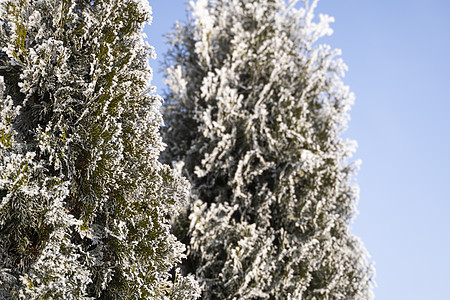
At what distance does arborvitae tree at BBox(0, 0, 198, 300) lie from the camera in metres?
3.25

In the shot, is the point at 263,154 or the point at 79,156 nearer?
the point at 79,156

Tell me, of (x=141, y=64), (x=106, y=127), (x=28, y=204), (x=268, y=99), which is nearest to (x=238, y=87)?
(x=268, y=99)

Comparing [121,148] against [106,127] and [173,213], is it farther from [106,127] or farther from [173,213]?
[173,213]

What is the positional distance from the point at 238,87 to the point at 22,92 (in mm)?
4560

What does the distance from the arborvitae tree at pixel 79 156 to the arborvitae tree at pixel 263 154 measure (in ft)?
7.93

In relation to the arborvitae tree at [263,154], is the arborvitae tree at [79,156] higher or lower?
lower

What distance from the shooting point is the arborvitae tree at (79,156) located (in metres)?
3.25

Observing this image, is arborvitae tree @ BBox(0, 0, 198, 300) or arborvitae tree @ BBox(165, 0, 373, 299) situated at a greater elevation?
arborvitae tree @ BBox(165, 0, 373, 299)

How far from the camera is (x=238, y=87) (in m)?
7.67

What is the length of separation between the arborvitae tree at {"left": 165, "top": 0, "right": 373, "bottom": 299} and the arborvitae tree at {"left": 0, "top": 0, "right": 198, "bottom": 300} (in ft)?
7.93

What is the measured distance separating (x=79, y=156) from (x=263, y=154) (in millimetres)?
4152

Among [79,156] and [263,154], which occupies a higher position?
[263,154]

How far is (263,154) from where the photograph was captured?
24.2 feet

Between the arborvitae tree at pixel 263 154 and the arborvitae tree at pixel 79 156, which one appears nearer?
the arborvitae tree at pixel 79 156
